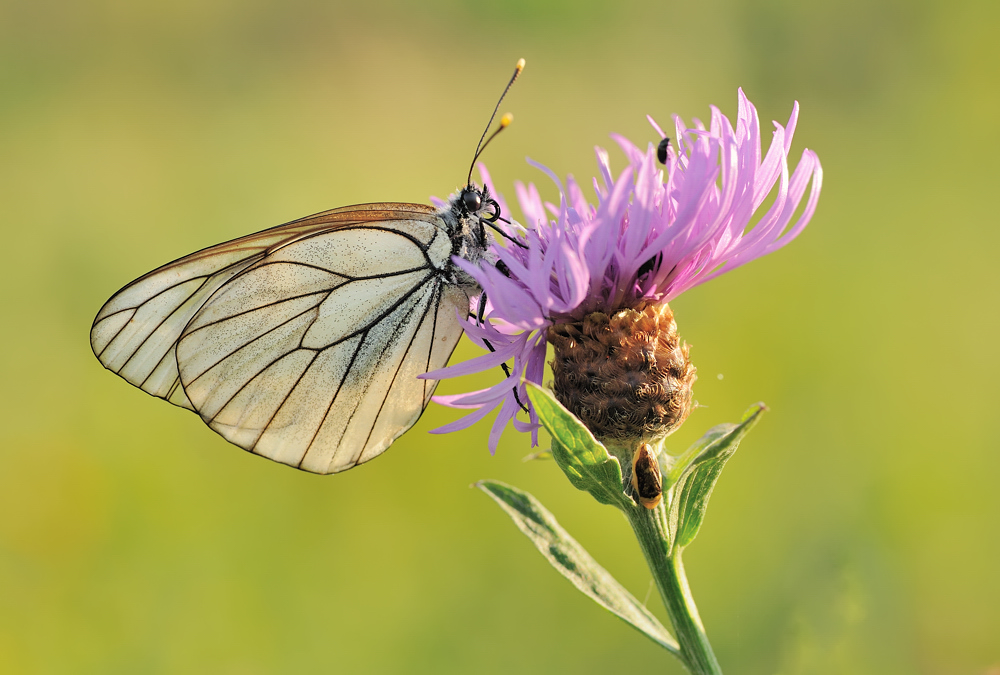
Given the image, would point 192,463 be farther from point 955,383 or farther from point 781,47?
point 781,47

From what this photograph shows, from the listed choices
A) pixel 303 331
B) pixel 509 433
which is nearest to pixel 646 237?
pixel 303 331

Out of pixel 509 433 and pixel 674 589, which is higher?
pixel 509 433

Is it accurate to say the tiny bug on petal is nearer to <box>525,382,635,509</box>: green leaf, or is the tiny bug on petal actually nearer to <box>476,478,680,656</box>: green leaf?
<box>525,382,635,509</box>: green leaf

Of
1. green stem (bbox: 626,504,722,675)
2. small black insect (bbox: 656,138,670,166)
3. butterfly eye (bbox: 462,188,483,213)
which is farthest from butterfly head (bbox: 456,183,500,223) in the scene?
green stem (bbox: 626,504,722,675)

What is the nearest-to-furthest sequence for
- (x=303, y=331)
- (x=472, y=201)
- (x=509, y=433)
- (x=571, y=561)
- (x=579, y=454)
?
(x=579, y=454)
(x=571, y=561)
(x=472, y=201)
(x=303, y=331)
(x=509, y=433)

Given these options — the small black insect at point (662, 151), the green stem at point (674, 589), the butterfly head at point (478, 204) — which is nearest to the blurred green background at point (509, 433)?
the green stem at point (674, 589)

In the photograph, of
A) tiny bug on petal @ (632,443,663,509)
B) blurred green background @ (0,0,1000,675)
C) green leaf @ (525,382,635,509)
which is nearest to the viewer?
green leaf @ (525,382,635,509)

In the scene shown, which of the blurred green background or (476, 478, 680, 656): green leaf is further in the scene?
the blurred green background

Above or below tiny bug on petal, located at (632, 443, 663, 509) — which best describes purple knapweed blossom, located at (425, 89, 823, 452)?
above

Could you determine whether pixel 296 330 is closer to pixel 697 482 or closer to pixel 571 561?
pixel 571 561
